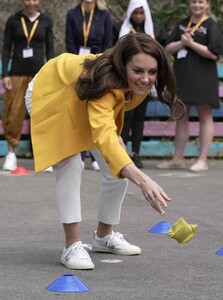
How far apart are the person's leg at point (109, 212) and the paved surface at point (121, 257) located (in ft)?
0.23

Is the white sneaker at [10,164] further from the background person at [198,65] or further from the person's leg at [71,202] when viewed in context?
the person's leg at [71,202]

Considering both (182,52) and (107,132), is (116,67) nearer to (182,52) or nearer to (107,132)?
(107,132)

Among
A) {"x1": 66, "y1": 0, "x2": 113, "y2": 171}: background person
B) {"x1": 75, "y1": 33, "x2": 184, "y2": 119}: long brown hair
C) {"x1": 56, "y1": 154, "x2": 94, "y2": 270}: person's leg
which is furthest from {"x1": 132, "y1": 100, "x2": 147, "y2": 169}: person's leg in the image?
{"x1": 75, "y1": 33, "x2": 184, "y2": 119}: long brown hair

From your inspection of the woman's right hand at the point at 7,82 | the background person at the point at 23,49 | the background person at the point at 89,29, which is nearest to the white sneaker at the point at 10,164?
the background person at the point at 23,49

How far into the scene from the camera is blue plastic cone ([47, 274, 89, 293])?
16.4 ft

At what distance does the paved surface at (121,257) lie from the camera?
508 cm

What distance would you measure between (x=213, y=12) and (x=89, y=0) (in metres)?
3.50

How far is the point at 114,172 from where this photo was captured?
5141mm

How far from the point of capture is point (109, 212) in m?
6.07

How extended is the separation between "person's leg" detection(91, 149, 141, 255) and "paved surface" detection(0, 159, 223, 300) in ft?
0.23

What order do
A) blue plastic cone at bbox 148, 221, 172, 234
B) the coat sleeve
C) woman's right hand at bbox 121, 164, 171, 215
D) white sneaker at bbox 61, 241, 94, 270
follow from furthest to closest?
blue plastic cone at bbox 148, 221, 172, 234 < white sneaker at bbox 61, 241, 94, 270 < the coat sleeve < woman's right hand at bbox 121, 164, 171, 215

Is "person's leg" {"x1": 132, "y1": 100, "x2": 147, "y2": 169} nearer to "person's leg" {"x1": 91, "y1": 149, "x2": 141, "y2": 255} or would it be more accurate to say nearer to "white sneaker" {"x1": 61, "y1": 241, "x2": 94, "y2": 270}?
"person's leg" {"x1": 91, "y1": 149, "x2": 141, "y2": 255}

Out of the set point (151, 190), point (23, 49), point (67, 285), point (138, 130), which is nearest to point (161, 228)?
point (67, 285)

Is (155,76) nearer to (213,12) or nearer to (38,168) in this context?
(38,168)
